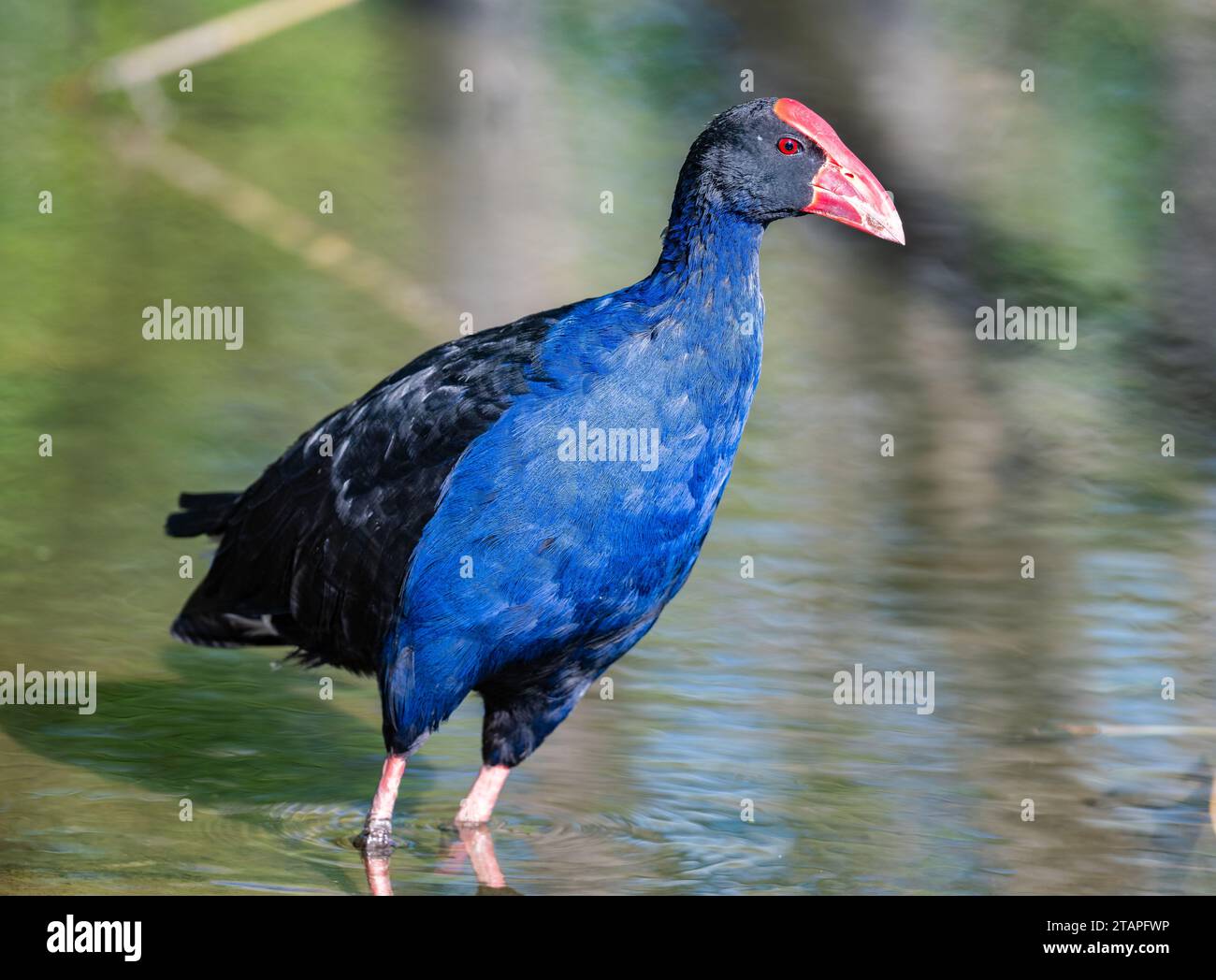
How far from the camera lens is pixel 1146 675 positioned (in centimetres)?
687

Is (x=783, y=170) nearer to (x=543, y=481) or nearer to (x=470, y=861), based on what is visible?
(x=543, y=481)

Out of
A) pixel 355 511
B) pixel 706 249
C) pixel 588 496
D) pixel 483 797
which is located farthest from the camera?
pixel 483 797

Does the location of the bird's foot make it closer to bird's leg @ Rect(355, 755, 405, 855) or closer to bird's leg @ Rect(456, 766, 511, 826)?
bird's leg @ Rect(355, 755, 405, 855)

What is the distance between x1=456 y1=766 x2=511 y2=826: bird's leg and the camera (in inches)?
216

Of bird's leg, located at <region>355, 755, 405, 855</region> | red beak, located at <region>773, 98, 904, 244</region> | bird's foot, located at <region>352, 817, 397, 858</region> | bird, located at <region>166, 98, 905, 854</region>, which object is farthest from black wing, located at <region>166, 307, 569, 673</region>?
red beak, located at <region>773, 98, 904, 244</region>

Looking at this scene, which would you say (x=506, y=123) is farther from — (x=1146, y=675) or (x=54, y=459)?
(x=1146, y=675)

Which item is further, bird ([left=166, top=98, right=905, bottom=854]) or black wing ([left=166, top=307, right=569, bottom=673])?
black wing ([left=166, top=307, right=569, bottom=673])

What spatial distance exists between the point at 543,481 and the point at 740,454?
14.4 feet

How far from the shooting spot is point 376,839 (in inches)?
207

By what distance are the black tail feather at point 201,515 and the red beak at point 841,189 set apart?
190 cm

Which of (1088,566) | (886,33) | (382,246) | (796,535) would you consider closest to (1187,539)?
(1088,566)

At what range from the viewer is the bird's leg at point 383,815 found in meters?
5.26

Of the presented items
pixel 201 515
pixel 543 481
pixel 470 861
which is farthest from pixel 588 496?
pixel 201 515

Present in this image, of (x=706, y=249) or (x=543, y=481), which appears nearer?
(x=543, y=481)
